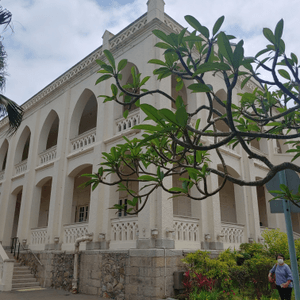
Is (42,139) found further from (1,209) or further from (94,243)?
(94,243)

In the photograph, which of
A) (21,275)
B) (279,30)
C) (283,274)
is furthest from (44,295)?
(279,30)

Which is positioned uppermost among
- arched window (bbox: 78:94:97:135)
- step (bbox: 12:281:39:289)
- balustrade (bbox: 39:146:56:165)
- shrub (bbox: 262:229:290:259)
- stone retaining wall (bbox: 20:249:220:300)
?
arched window (bbox: 78:94:97:135)

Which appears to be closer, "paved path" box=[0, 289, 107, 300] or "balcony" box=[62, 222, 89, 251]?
"paved path" box=[0, 289, 107, 300]

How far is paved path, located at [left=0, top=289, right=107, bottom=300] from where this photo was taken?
342 inches

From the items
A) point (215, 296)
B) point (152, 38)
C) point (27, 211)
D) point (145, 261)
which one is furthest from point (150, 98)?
point (27, 211)

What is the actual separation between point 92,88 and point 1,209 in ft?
29.4

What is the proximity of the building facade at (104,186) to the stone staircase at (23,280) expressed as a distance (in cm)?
→ 92

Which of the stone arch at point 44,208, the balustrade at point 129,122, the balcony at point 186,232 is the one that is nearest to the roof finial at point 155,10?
the balustrade at point 129,122

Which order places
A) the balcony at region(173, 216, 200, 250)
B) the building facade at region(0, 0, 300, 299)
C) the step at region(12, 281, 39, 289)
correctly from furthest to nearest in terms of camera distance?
the step at region(12, 281, 39, 289) < the building facade at region(0, 0, 300, 299) < the balcony at region(173, 216, 200, 250)

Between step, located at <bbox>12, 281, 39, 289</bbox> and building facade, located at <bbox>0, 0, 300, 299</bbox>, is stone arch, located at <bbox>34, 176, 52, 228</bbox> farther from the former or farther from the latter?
step, located at <bbox>12, 281, 39, 289</bbox>

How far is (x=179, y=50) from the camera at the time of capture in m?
2.44

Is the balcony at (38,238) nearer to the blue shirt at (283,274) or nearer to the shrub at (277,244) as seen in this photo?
the shrub at (277,244)

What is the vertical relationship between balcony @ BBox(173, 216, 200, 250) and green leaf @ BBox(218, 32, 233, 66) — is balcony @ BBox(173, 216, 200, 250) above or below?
below

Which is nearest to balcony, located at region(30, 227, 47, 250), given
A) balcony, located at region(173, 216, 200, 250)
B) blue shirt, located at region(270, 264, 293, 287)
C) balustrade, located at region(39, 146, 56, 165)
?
balustrade, located at region(39, 146, 56, 165)
